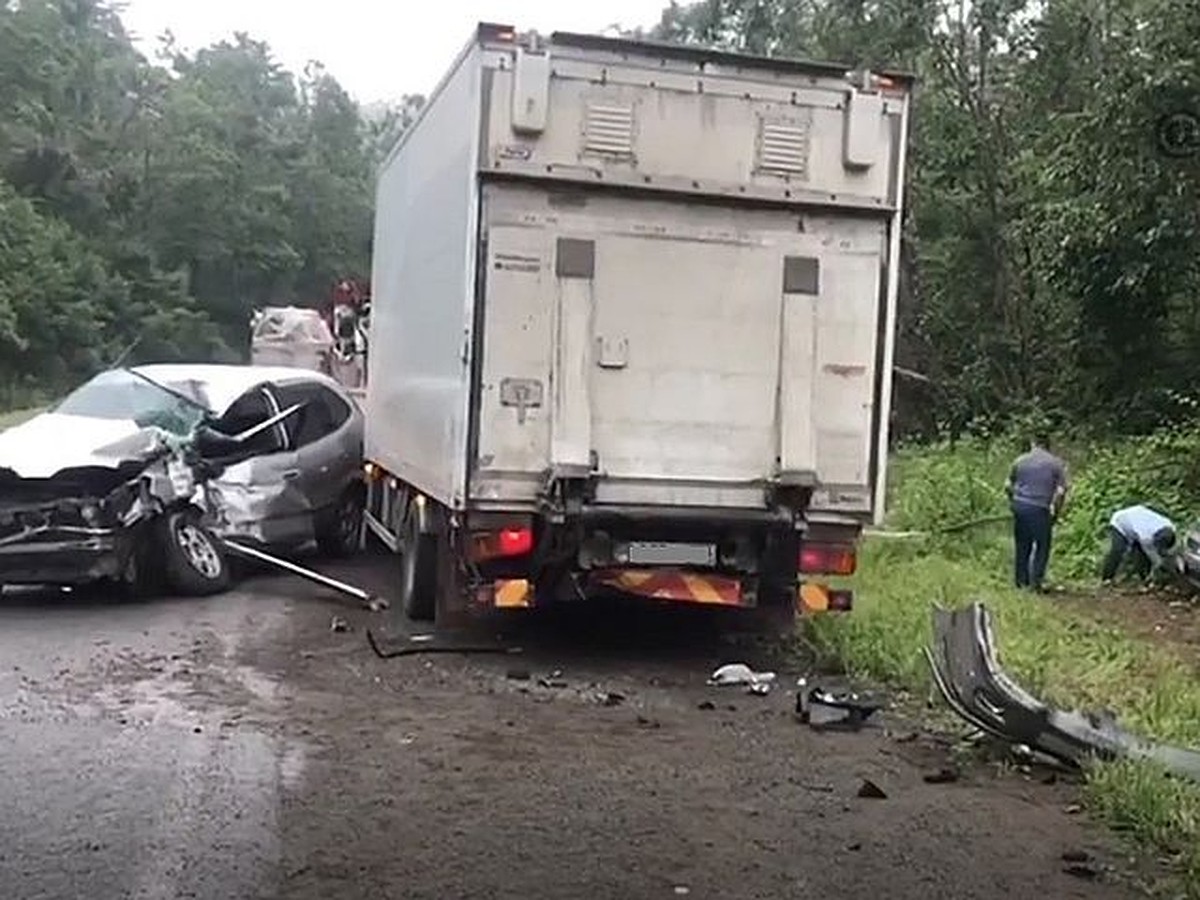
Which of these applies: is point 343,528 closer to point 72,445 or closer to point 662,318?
point 72,445

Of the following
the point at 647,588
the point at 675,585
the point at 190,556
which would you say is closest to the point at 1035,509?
the point at 675,585

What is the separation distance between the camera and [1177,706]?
8500mm

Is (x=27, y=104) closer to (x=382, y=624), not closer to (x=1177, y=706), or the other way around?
(x=382, y=624)

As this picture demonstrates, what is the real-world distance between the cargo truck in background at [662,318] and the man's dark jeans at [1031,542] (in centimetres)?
397

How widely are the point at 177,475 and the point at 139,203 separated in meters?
56.2

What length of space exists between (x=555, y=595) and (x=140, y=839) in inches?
170

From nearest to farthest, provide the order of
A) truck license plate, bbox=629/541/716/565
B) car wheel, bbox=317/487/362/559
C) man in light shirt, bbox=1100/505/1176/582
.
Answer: truck license plate, bbox=629/541/716/565
man in light shirt, bbox=1100/505/1176/582
car wheel, bbox=317/487/362/559

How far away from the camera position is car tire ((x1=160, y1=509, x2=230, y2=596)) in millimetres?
12070

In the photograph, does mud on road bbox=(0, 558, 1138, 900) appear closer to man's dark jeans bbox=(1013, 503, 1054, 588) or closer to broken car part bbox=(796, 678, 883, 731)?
broken car part bbox=(796, 678, 883, 731)

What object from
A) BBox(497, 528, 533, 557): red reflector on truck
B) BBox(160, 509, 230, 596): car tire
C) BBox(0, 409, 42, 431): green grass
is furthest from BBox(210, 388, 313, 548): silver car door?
BBox(0, 409, 42, 431): green grass

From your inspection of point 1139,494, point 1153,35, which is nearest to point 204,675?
point 1139,494

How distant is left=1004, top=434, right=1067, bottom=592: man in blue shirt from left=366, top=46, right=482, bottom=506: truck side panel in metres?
5.01

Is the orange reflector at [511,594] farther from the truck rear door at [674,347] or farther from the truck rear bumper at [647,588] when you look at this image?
the truck rear door at [674,347]

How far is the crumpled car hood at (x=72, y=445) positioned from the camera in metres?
11.6
